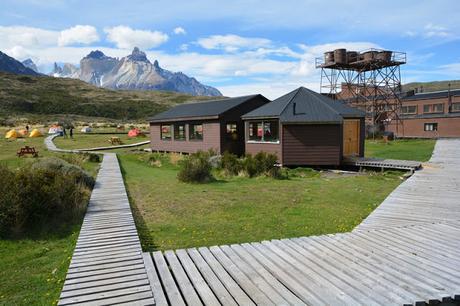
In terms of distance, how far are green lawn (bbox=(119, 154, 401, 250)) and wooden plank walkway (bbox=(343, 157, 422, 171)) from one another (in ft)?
3.86

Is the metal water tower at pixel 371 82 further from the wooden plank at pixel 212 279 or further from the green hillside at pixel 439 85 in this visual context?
the green hillside at pixel 439 85

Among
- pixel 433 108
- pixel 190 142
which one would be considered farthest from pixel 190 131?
pixel 433 108

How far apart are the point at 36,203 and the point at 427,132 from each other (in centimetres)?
4448

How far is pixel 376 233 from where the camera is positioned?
23.4 ft

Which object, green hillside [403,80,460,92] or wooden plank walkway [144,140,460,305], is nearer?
wooden plank walkway [144,140,460,305]

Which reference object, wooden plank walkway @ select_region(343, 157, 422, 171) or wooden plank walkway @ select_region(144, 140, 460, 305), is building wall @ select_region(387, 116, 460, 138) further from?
wooden plank walkway @ select_region(144, 140, 460, 305)

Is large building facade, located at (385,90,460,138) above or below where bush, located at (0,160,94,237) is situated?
above

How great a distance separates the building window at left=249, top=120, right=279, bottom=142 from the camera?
67.2 ft

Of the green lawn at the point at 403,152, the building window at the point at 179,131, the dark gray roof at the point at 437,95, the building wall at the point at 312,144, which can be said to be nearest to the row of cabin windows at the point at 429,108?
the dark gray roof at the point at 437,95

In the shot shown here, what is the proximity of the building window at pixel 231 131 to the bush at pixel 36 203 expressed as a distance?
47.4 ft

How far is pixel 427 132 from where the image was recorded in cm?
4372

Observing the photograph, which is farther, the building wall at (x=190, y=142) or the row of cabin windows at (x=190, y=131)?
the row of cabin windows at (x=190, y=131)

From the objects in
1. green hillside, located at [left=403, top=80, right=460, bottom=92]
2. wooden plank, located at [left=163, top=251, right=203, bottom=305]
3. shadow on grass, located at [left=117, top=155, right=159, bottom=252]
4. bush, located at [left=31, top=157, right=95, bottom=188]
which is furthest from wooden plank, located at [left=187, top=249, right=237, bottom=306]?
green hillside, located at [left=403, top=80, right=460, bottom=92]

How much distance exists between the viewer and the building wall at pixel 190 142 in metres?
23.9
